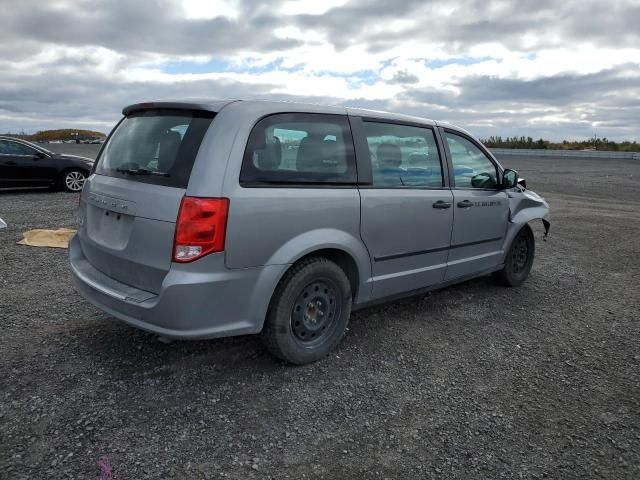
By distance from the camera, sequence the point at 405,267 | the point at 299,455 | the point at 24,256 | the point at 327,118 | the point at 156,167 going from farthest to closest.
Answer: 1. the point at 24,256
2. the point at 405,267
3. the point at 327,118
4. the point at 156,167
5. the point at 299,455

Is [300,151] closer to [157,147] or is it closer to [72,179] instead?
[157,147]

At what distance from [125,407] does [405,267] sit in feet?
7.47

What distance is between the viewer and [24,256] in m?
6.26

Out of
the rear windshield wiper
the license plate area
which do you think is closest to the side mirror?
the rear windshield wiper

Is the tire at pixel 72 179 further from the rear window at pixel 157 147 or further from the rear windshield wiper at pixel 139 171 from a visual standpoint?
the rear windshield wiper at pixel 139 171

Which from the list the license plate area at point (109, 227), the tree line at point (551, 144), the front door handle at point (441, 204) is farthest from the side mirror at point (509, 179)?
the tree line at point (551, 144)

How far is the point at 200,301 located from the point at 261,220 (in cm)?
59

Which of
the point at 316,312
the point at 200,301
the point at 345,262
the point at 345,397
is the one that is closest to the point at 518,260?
the point at 345,262

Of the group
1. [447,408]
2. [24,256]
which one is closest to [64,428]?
[447,408]

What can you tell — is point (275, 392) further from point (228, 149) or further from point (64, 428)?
point (228, 149)

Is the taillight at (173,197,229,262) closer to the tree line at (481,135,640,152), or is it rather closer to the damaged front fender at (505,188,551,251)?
the damaged front fender at (505,188,551,251)

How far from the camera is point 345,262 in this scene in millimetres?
3750

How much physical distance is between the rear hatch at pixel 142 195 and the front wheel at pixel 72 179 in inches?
388

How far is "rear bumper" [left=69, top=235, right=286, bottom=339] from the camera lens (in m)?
2.93
